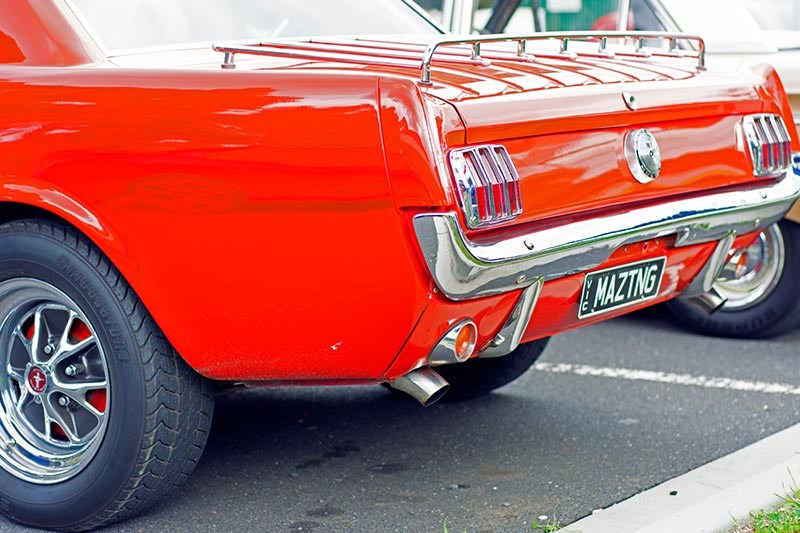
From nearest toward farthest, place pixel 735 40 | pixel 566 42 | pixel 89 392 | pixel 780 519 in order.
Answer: pixel 780 519, pixel 89 392, pixel 566 42, pixel 735 40

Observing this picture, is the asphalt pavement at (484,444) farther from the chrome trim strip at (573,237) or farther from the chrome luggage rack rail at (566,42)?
the chrome luggage rack rail at (566,42)

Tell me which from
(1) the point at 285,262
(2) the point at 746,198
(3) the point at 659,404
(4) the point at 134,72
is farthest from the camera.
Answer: (3) the point at 659,404

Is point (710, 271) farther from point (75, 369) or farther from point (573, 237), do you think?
point (75, 369)

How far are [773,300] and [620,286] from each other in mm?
2387

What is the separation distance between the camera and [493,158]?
298 cm

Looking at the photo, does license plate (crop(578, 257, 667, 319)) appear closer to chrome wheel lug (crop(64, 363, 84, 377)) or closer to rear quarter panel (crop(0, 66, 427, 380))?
rear quarter panel (crop(0, 66, 427, 380))

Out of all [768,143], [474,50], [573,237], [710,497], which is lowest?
[710,497]

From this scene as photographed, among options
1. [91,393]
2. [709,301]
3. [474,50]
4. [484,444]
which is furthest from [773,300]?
[91,393]

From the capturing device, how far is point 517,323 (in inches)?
126

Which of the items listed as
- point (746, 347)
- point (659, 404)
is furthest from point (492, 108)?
point (746, 347)

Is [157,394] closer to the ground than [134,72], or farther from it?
closer to the ground

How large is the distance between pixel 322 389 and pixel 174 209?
193 cm

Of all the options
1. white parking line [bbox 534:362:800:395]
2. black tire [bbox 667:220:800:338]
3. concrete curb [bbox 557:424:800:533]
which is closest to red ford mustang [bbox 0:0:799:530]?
concrete curb [bbox 557:424:800:533]

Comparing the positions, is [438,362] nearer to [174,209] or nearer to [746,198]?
[174,209]
